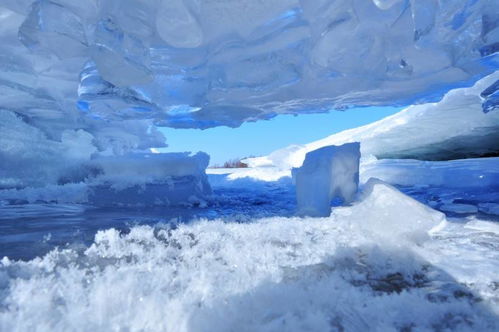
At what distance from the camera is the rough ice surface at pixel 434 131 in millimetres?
5746

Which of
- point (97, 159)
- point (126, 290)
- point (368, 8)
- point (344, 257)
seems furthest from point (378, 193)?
point (97, 159)

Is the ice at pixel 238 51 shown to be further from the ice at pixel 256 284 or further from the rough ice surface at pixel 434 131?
the ice at pixel 256 284

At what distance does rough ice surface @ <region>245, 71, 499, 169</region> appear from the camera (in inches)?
226

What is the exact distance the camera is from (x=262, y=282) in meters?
1.23

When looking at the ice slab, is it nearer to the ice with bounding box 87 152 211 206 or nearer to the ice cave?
the ice cave

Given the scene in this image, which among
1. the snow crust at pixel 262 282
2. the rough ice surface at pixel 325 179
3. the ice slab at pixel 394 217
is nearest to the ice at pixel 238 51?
the rough ice surface at pixel 325 179

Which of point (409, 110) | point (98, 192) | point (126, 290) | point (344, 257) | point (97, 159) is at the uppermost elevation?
point (409, 110)

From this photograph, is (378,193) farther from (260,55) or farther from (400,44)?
(260,55)

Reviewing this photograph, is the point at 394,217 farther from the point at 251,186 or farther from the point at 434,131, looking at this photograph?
the point at 434,131

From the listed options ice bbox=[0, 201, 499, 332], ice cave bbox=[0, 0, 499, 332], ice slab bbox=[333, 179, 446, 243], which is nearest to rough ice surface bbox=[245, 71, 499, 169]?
ice cave bbox=[0, 0, 499, 332]

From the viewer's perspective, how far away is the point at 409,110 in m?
6.80

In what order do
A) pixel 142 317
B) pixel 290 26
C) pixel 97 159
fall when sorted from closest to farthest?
pixel 142 317 < pixel 290 26 < pixel 97 159

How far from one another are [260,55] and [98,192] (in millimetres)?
3277

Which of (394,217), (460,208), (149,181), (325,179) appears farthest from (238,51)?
(460,208)
